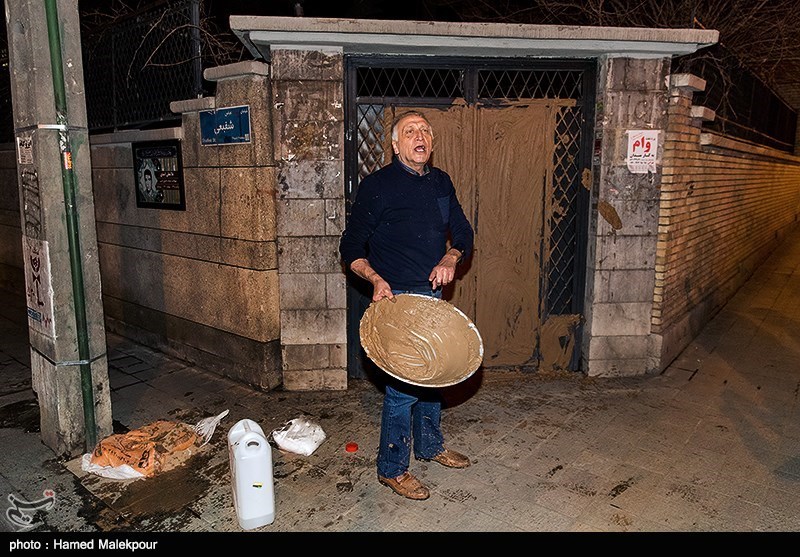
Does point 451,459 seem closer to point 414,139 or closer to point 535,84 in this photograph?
point 414,139

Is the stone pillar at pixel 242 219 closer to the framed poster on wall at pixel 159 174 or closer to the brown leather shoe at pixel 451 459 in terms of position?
the framed poster on wall at pixel 159 174

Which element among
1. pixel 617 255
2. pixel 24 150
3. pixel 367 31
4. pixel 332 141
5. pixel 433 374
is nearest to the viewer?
pixel 433 374

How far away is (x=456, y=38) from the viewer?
206 inches

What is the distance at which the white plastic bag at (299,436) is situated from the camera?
467 centimetres

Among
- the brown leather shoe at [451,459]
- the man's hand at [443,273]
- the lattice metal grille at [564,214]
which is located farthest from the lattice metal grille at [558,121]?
the brown leather shoe at [451,459]

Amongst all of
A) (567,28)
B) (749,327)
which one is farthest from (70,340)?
(749,327)

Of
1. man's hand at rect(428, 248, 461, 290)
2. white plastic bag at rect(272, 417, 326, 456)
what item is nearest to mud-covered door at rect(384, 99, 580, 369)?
white plastic bag at rect(272, 417, 326, 456)

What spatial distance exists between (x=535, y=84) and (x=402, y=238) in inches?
117

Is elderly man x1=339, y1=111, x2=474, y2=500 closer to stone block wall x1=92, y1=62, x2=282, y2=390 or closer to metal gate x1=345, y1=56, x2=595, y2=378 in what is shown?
metal gate x1=345, y1=56, x2=595, y2=378

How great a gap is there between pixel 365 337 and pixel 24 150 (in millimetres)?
2940

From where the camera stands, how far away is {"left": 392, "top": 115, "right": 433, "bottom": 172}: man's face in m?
3.85

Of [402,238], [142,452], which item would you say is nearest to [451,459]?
[402,238]

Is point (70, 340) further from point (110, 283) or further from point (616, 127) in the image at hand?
point (616, 127)

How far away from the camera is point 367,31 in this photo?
5059 mm
